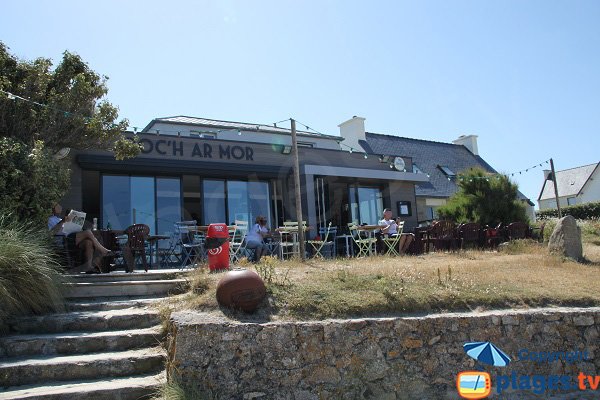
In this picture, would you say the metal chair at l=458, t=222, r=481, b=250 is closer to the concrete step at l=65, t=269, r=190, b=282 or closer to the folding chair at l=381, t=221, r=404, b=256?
the folding chair at l=381, t=221, r=404, b=256

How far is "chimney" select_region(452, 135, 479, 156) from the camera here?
3141 centimetres

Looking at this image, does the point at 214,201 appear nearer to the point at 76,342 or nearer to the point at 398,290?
the point at 398,290

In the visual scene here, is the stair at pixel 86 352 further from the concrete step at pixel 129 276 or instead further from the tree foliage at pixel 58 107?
the tree foliage at pixel 58 107

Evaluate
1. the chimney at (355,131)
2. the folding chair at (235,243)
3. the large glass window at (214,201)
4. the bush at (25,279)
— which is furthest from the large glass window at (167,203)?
the chimney at (355,131)

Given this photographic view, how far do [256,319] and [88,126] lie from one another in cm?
589

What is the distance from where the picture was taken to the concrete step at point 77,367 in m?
4.45

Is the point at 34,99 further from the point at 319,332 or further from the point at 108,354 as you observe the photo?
the point at 319,332

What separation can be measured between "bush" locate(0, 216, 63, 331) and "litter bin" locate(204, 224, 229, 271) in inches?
75.8

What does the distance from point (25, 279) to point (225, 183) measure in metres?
8.75

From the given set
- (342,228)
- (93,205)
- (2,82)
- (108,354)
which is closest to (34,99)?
(2,82)

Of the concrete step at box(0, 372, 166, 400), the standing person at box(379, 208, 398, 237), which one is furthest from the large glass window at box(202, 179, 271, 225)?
the concrete step at box(0, 372, 166, 400)

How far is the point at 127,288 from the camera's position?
21.1 feet

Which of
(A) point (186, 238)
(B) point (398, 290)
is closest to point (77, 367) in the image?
(B) point (398, 290)

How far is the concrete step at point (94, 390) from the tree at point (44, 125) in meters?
3.00
